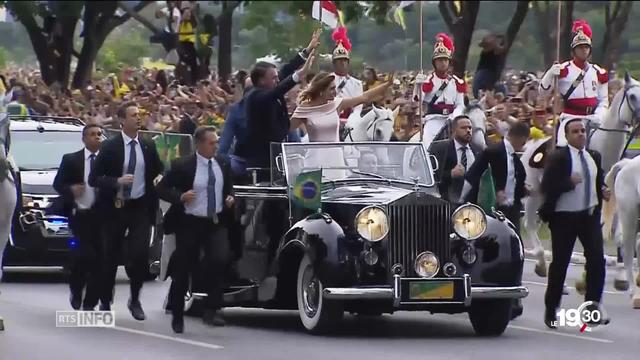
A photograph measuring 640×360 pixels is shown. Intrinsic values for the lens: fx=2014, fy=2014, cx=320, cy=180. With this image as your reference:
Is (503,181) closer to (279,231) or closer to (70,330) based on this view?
(279,231)

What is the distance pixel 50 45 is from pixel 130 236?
34.2m

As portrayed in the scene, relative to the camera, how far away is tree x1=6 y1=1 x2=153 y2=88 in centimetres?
4891

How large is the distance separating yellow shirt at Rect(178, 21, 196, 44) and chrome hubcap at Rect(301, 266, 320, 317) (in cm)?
3125

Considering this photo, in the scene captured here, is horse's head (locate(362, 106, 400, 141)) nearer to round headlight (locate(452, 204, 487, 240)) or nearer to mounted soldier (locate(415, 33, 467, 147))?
mounted soldier (locate(415, 33, 467, 147))

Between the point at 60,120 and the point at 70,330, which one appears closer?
the point at 70,330

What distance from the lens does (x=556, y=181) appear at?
627 inches

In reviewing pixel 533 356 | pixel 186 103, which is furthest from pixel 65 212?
pixel 186 103

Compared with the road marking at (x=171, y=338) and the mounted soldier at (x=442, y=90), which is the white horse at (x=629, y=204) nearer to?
the mounted soldier at (x=442, y=90)

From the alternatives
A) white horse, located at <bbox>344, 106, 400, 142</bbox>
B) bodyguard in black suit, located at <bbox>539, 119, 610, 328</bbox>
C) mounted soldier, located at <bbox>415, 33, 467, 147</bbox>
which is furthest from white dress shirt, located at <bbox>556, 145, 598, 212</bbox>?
white horse, located at <bbox>344, 106, 400, 142</bbox>

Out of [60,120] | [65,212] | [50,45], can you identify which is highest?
[50,45]

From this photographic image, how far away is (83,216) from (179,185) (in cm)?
120

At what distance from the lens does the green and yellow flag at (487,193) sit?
52.4ft

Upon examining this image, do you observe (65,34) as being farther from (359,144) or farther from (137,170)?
(359,144)

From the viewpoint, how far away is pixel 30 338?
15523 mm
